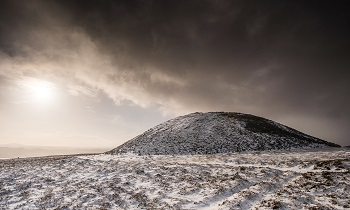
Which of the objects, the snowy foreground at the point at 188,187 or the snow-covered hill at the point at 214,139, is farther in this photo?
the snow-covered hill at the point at 214,139

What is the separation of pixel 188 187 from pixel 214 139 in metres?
25.5

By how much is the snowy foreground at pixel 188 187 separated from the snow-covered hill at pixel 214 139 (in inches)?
567

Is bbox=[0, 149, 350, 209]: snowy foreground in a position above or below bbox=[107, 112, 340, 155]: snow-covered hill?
below

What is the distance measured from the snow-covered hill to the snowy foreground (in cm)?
1441

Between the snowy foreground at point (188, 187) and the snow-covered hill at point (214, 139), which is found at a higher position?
the snow-covered hill at point (214, 139)

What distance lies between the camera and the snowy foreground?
42.5ft

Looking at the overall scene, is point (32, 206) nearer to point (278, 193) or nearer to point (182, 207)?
point (182, 207)

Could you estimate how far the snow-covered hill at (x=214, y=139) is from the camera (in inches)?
1439

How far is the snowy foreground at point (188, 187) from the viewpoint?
510 inches

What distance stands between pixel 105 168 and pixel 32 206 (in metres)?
9.34

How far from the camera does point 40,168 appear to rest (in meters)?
25.1

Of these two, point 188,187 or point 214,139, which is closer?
point 188,187

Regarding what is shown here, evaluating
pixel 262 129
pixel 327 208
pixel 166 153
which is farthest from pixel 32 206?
pixel 262 129

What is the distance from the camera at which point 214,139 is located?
4069 cm
